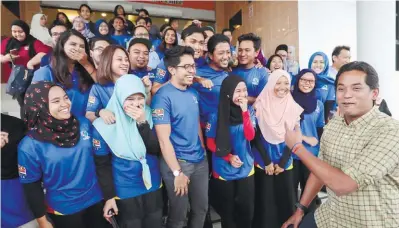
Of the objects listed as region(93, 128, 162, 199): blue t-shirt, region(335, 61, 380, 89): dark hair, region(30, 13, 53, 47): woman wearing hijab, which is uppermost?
region(30, 13, 53, 47): woman wearing hijab

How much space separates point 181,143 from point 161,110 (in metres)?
0.28

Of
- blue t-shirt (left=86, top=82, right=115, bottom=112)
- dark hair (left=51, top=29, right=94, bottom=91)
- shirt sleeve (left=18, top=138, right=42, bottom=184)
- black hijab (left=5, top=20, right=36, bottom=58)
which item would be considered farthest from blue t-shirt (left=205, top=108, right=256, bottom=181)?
black hijab (left=5, top=20, right=36, bottom=58)

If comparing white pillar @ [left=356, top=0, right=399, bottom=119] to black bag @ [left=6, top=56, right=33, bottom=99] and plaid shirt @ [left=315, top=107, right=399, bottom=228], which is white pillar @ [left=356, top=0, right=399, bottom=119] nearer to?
plaid shirt @ [left=315, top=107, right=399, bottom=228]

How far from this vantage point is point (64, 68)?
2170 millimetres

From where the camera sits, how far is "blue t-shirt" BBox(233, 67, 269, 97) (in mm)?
2611

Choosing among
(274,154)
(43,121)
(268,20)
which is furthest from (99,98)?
(268,20)

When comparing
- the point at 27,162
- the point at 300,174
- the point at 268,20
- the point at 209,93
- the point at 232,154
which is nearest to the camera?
the point at 27,162

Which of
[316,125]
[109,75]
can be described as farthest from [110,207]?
[316,125]

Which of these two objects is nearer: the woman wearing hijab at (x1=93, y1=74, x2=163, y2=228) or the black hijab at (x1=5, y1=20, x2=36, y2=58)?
the woman wearing hijab at (x1=93, y1=74, x2=163, y2=228)

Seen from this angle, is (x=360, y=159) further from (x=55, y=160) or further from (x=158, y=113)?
(x=55, y=160)

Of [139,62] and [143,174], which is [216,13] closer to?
[139,62]

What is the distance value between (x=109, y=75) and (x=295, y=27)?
4.66m

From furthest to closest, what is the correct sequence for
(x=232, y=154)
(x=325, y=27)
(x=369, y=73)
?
(x=325, y=27) < (x=232, y=154) < (x=369, y=73)

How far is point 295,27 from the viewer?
18.6 ft
